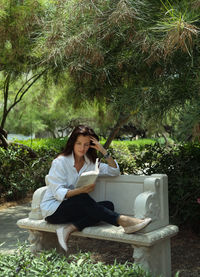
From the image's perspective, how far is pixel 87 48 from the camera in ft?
13.1

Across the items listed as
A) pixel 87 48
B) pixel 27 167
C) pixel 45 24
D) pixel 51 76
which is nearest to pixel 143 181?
pixel 87 48

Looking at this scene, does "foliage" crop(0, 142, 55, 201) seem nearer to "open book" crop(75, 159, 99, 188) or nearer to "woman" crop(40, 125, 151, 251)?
"woman" crop(40, 125, 151, 251)

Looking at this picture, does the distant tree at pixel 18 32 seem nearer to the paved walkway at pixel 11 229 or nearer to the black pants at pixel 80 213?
the paved walkway at pixel 11 229

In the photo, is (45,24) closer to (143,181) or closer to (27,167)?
(143,181)

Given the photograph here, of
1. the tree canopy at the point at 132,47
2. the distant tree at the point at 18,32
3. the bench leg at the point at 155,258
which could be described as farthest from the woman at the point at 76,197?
the distant tree at the point at 18,32

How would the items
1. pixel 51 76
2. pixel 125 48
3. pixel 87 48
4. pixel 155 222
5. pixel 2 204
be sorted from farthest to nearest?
pixel 2 204 < pixel 51 76 < pixel 125 48 < pixel 87 48 < pixel 155 222

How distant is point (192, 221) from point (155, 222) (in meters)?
1.45

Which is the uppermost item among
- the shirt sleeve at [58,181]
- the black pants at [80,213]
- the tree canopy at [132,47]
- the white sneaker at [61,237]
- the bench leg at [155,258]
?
the tree canopy at [132,47]

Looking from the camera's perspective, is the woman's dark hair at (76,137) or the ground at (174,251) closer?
the woman's dark hair at (76,137)

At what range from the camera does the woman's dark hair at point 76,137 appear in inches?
140

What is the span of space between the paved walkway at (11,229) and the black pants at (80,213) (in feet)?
2.70

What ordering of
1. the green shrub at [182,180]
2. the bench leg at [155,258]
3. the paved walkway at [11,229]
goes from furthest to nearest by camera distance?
1. the paved walkway at [11,229]
2. the green shrub at [182,180]
3. the bench leg at [155,258]

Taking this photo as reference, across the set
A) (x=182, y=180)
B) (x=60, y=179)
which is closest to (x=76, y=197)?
(x=60, y=179)

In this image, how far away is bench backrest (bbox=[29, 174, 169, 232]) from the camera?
10.3 ft
